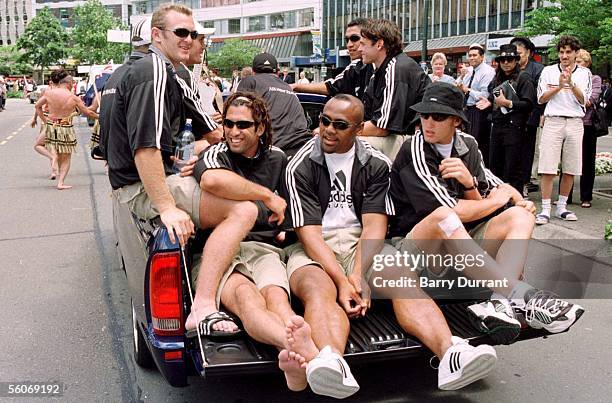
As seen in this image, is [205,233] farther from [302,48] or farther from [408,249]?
[302,48]

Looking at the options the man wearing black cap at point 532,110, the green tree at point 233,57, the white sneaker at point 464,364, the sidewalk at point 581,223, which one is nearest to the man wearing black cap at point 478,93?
the man wearing black cap at point 532,110

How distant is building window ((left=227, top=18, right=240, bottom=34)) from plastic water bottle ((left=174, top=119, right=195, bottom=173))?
87579 mm

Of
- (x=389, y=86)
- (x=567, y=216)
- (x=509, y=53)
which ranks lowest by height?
(x=567, y=216)

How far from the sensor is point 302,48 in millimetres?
80438

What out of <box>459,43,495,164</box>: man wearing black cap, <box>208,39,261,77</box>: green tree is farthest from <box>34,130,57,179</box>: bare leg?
<box>208,39,261,77</box>: green tree

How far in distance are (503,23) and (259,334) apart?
1731 inches

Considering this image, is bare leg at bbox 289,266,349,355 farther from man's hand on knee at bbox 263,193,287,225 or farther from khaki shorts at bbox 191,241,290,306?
man's hand on knee at bbox 263,193,287,225

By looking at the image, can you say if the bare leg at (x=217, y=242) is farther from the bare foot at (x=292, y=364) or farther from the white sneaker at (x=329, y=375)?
the white sneaker at (x=329, y=375)

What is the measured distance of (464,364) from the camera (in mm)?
3283

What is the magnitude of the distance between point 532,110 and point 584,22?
49.2ft

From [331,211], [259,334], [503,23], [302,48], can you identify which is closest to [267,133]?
[331,211]

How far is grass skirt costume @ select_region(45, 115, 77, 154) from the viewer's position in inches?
478

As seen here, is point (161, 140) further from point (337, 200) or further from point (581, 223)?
point (581, 223)

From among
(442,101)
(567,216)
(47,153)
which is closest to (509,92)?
(567,216)
